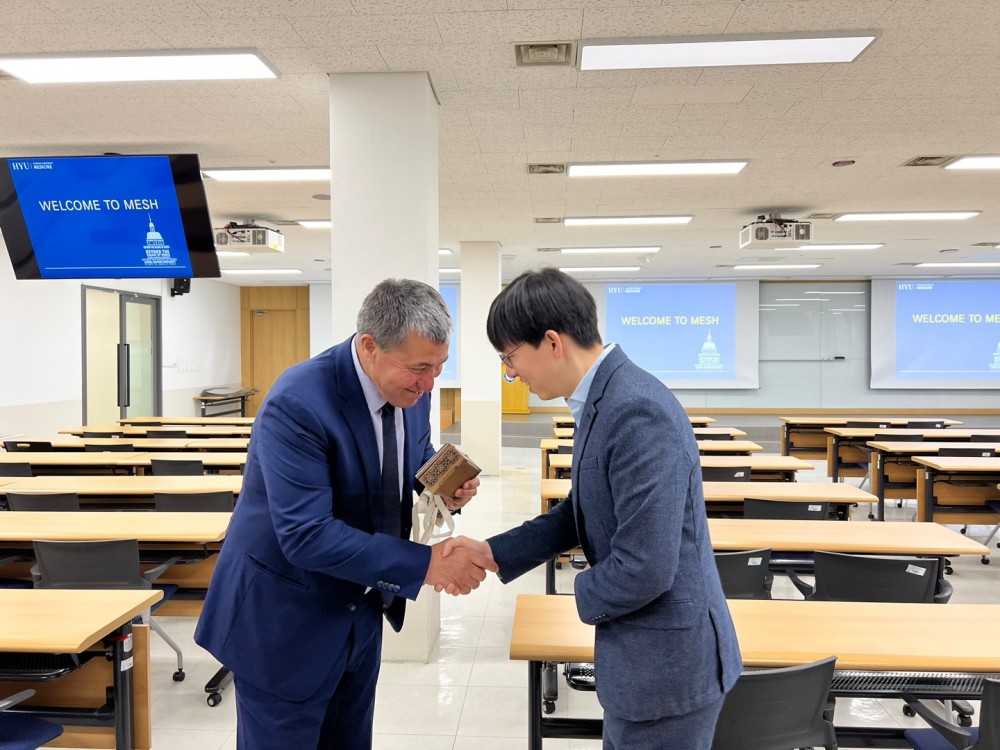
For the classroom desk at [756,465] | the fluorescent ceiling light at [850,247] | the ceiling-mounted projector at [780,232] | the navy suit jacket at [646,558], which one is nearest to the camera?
the navy suit jacket at [646,558]

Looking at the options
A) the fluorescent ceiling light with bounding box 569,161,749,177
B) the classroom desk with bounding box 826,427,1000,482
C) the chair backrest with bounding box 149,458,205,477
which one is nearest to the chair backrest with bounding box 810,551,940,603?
the fluorescent ceiling light with bounding box 569,161,749,177

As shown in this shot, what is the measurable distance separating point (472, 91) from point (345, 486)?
3.07 metres

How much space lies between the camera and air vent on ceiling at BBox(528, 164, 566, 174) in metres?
5.68

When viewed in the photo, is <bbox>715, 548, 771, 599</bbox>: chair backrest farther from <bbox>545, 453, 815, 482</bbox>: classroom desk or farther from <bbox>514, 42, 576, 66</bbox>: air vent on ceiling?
<bbox>514, 42, 576, 66</bbox>: air vent on ceiling

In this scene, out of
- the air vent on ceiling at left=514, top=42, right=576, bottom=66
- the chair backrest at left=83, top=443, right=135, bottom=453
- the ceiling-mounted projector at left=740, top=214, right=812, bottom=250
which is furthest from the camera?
the ceiling-mounted projector at left=740, top=214, right=812, bottom=250

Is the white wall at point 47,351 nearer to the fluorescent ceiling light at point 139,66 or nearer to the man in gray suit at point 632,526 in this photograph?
the fluorescent ceiling light at point 139,66

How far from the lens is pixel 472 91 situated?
4.02 metres

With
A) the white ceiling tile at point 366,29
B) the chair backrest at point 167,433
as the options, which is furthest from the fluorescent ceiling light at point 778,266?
the white ceiling tile at point 366,29

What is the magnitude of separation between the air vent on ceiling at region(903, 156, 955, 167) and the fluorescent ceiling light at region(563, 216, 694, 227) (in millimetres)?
2511

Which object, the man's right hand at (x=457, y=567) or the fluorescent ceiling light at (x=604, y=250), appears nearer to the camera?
the man's right hand at (x=457, y=567)

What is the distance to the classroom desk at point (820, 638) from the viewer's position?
1917 mm

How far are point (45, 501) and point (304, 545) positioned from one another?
131 inches

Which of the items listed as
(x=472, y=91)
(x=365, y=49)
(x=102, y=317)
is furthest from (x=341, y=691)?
(x=102, y=317)

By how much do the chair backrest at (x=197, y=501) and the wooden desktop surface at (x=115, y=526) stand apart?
1.23 ft
